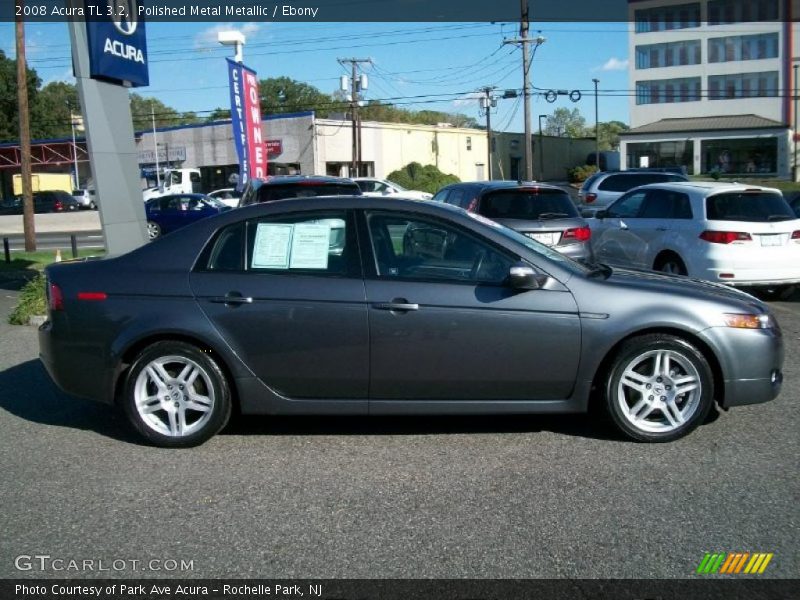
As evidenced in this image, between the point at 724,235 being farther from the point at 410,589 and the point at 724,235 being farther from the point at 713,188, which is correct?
the point at 410,589

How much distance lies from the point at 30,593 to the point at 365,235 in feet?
9.43

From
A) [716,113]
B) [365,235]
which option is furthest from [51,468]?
[716,113]

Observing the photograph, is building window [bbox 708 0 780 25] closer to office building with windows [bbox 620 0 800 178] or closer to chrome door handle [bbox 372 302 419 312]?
office building with windows [bbox 620 0 800 178]

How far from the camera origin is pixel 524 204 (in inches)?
410

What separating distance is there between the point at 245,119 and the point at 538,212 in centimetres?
1674

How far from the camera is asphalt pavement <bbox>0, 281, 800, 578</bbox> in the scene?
12.7 ft

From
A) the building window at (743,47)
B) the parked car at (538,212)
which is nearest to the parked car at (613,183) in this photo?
the parked car at (538,212)

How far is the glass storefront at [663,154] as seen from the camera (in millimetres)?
64500

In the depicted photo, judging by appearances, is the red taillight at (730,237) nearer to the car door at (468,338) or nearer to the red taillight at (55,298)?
the car door at (468,338)

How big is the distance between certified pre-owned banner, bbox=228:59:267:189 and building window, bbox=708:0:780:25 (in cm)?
5161

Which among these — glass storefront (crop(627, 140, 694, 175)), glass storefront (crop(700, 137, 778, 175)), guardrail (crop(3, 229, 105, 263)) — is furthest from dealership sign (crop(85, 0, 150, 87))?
glass storefront (crop(700, 137, 778, 175))

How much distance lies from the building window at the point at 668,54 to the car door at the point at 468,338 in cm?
6838

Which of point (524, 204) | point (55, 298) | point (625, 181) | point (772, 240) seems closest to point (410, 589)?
point (55, 298)

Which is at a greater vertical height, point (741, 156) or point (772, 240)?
point (741, 156)
